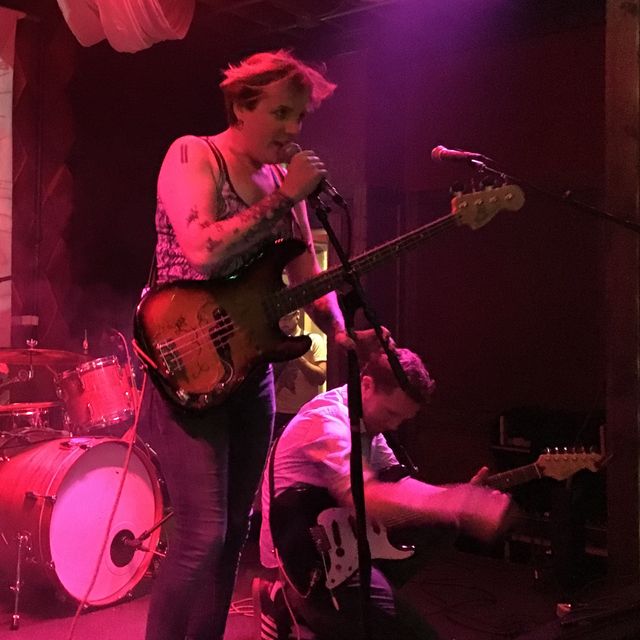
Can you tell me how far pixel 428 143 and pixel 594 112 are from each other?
1.07m

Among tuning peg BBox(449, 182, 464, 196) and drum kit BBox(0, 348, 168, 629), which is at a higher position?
tuning peg BBox(449, 182, 464, 196)

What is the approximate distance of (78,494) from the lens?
3.54 metres

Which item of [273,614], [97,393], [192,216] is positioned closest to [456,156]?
[192,216]

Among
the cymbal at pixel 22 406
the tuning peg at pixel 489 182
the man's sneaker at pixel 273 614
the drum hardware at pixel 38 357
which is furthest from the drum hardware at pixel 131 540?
the tuning peg at pixel 489 182

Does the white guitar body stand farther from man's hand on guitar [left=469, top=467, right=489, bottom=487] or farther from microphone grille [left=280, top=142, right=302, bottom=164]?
microphone grille [left=280, top=142, right=302, bottom=164]

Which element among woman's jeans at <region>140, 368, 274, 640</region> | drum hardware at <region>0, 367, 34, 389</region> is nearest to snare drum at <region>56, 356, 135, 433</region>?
drum hardware at <region>0, 367, 34, 389</region>

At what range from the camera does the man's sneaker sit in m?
2.56

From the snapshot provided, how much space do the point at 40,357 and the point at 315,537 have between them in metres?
1.71

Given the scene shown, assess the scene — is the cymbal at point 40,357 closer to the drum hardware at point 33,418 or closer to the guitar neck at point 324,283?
the drum hardware at point 33,418

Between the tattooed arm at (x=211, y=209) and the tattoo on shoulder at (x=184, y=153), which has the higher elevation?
the tattoo on shoulder at (x=184, y=153)

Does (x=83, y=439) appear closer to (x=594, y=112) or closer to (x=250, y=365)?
(x=250, y=365)

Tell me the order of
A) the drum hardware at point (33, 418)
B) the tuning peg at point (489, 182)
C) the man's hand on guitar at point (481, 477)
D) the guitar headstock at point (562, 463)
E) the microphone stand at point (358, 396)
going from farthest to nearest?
the drum hardware at point (33, 418)
the guitar headstock at point (562, 463)
the man's hand on guitar at point (481, 477)
the tuning peg at point (489, 182)
the microphone stand at point (358, 396)

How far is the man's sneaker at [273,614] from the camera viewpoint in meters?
2.56

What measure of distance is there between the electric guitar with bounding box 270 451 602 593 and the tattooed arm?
34.6 inches
